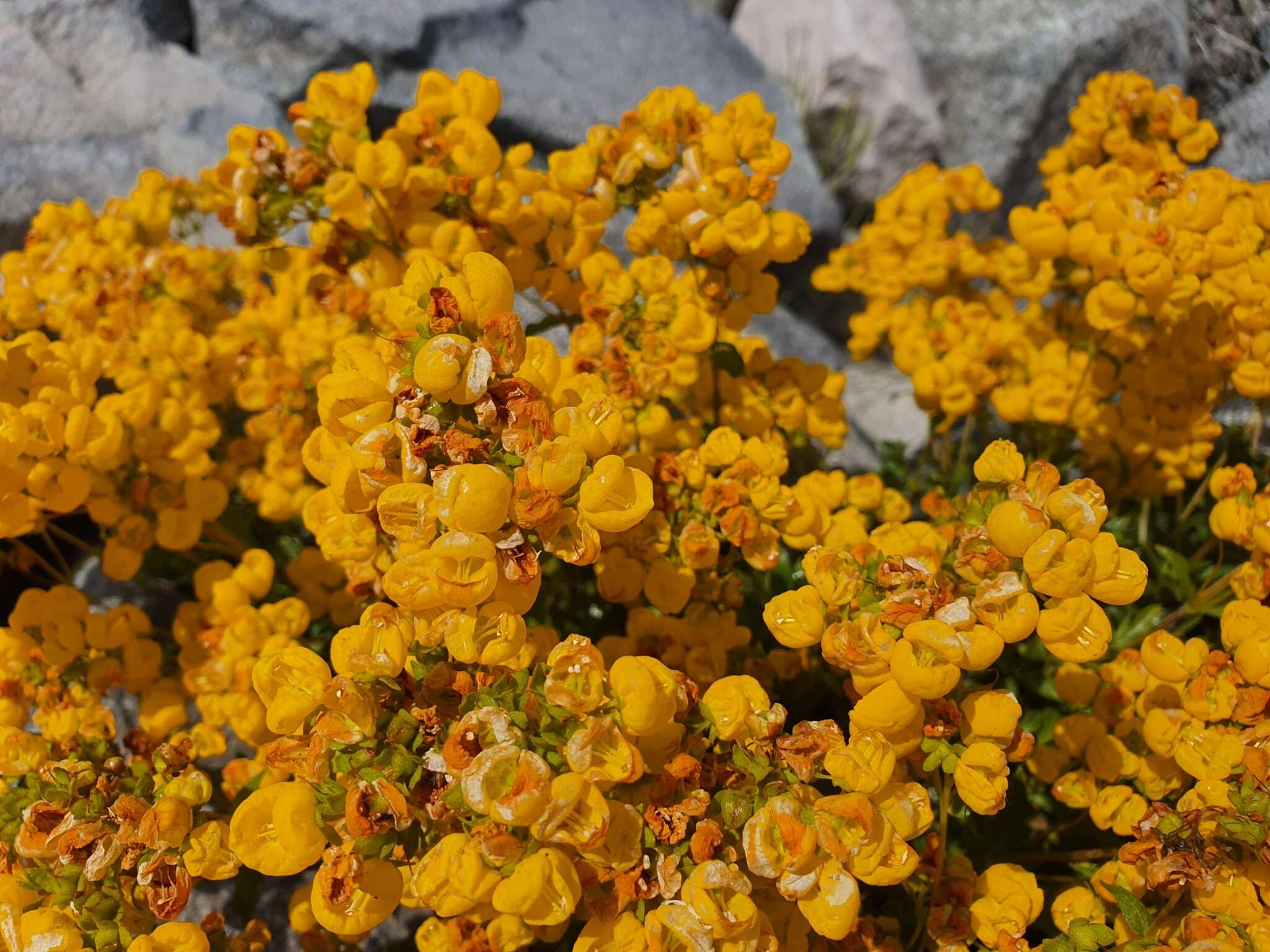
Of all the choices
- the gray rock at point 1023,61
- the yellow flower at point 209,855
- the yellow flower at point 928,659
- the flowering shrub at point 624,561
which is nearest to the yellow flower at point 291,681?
the flowering shrub at point 624,561

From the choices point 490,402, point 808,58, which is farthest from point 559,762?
point 808,58

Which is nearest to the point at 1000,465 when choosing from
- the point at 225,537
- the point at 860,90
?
the point at 225,537

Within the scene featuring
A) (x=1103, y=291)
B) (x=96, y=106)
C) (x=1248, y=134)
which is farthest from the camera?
(x=96, y=106)

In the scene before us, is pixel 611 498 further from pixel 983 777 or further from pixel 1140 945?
pixel 1140 945

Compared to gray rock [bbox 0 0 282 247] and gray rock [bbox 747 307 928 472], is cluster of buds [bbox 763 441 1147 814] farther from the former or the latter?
gray rock [bbox 0 0 282 247]

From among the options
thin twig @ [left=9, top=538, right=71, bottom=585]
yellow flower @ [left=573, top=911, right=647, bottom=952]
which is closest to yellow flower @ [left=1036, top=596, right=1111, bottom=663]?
yellow flower @ [left=573, top=911, right=647, bottom=952]

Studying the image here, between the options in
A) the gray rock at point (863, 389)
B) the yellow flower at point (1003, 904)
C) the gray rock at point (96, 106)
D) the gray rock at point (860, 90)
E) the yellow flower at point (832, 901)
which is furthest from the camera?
the gray rock at point (860, 90)

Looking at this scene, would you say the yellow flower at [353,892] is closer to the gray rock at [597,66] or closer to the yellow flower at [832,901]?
the yellow flower at [832,901]
